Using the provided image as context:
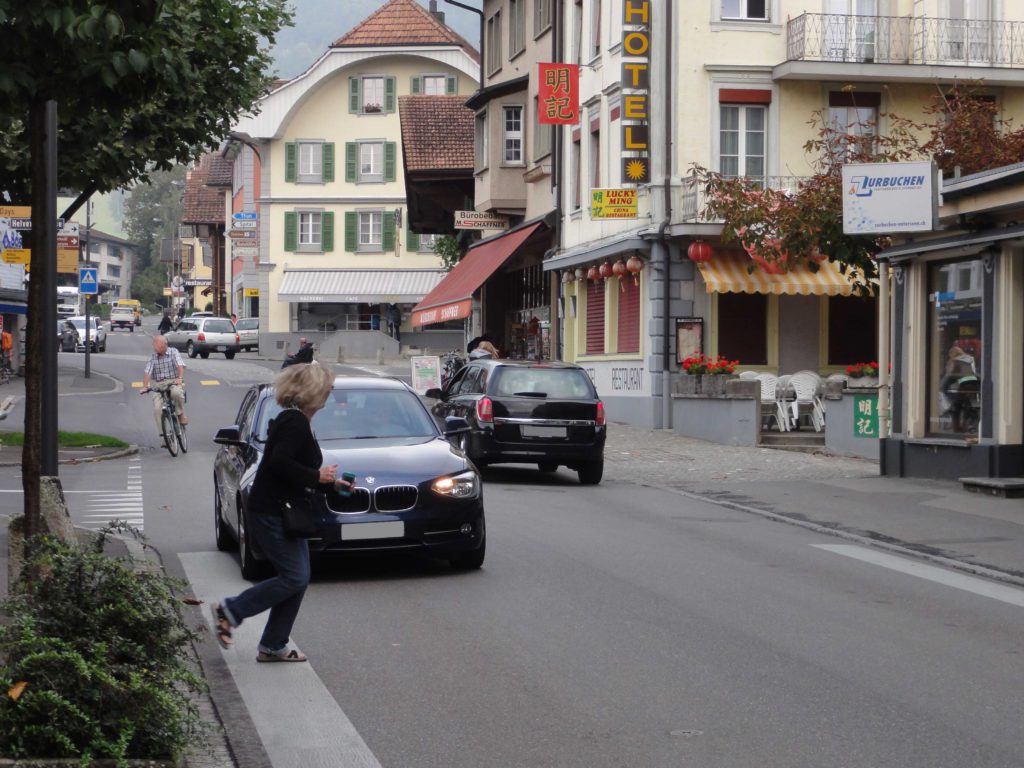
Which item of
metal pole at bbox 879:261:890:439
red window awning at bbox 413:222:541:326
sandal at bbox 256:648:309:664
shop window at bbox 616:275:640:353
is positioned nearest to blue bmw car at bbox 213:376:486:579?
sandal at bbox 256:648:309:664

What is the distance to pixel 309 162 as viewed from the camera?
71.4 metres

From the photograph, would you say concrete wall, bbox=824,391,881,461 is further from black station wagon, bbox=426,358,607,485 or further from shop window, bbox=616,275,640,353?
shop window, bbox=616,275,640,353

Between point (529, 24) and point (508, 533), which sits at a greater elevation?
point (529, 24)

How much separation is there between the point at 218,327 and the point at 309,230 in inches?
335

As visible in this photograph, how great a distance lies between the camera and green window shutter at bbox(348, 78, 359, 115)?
2808 inches

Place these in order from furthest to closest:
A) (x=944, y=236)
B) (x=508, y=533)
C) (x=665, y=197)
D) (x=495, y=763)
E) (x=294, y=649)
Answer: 1. (x=665, y=197)
2. (x=944, y=236)
3. (x=508, y=533)
4. (x=294, y=649)
5. (x=495, y=763)

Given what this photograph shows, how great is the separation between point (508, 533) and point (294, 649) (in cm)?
594

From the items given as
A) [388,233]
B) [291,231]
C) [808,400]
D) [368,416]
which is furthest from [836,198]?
[291,231]

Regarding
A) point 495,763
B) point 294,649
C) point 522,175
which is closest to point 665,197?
point 522,175

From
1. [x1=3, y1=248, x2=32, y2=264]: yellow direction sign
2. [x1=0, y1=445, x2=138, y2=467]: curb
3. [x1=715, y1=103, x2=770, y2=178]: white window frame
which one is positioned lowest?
[x1=0, y1=445, x2=138, y2=467]: curb

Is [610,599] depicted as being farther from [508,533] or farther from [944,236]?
[944,236]

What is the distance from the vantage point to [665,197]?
31578 mm

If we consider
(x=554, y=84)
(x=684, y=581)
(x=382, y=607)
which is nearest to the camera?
(x=382, y=607)

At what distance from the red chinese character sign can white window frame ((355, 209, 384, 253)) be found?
1443 inches
